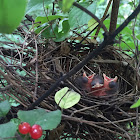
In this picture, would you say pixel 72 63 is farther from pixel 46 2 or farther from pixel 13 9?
pixel 13 9

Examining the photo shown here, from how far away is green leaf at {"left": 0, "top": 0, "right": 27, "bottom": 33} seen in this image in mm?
273

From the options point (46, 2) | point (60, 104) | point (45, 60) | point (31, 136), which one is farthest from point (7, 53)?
point (31, 136)

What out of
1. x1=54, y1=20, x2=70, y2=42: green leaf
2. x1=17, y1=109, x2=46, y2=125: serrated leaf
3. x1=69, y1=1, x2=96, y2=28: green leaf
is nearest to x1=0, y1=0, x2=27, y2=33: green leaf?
x1=17, y1=109, x2=46, y2=125: serrated leaf

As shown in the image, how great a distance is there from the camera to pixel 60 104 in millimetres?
563

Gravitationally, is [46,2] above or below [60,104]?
above

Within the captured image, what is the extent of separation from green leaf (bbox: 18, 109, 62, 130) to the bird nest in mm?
111

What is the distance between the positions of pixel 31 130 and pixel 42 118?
2.0 inches

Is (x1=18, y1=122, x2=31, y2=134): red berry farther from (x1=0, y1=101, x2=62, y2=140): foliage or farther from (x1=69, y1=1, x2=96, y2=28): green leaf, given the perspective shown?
(x1=69, y1=1, x2=96, y2=28): green leaf

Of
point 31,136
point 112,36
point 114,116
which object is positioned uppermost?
point 112,36

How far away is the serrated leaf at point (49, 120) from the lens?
0.43 metres

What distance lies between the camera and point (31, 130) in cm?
40

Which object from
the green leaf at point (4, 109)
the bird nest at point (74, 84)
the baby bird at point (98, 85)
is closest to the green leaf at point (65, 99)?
the bird nest at point (74, 84)

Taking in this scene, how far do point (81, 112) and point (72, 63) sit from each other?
438 millimetres

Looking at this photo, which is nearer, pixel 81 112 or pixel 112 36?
pixel 112 36
